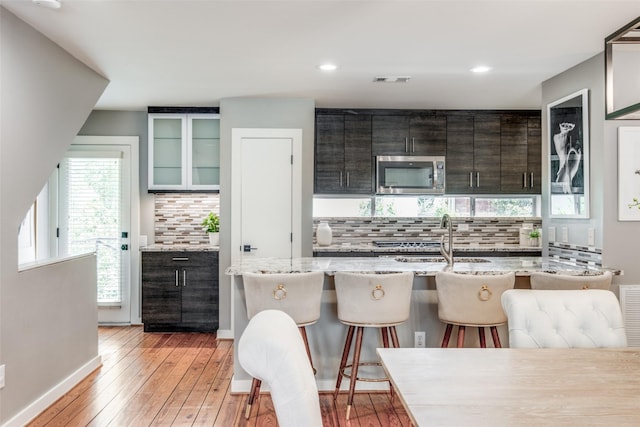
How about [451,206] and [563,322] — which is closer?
[563,322]

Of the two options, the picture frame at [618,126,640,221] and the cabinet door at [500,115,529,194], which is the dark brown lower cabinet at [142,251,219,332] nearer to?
the cabinet door at [500,115,529,194]

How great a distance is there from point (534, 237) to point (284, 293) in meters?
3.59

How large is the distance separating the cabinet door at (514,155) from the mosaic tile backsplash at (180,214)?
324 cm

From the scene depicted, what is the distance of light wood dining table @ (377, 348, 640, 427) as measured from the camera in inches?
46.3

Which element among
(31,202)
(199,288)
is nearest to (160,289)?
(199,288)

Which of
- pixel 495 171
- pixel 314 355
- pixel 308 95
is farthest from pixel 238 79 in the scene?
pixel 495 171

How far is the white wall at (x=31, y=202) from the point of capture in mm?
2512

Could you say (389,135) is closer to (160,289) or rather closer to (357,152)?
(357,152)

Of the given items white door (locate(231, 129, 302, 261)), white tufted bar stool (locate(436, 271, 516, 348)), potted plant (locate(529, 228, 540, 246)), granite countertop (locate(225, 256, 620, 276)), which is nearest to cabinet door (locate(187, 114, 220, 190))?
white door (locate(231, 129, 302, 261))

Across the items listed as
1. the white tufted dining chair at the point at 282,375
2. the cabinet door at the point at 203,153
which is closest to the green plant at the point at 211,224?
the cabinet door at the point at 203,153

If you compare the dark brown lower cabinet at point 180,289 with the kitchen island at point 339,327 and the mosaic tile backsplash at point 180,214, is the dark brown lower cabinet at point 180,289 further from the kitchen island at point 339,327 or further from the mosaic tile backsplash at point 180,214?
the kitchen island at point 339,327

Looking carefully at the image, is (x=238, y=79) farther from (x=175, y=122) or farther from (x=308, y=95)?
(x=175, y=122)

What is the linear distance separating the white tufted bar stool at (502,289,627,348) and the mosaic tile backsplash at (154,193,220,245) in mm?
3859

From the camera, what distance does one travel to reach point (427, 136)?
5.02m
